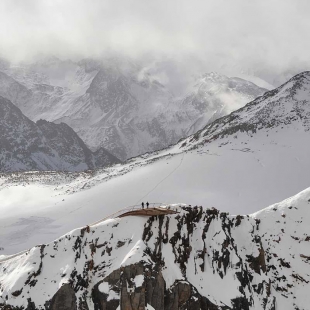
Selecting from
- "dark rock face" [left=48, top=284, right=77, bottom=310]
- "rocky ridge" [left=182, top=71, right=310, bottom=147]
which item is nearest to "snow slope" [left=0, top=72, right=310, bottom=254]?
"rocky ridge" [left=182, top=71, right=310, bottom=147]

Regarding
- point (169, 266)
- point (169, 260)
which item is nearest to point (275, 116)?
point (169, 260)

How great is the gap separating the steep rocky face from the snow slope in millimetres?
15266

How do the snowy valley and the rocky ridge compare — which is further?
the rocky ridge

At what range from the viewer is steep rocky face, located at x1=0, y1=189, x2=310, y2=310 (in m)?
21.8

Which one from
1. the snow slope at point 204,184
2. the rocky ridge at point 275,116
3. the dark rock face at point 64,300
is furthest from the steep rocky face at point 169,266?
the rocky ridge at point 275,116

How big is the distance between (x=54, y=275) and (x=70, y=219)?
25.7 metres

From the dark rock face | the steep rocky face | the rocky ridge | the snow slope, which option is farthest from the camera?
the rocky ridge

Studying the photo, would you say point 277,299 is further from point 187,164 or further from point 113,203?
point 187,164

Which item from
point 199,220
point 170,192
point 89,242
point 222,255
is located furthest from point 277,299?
point 170,192

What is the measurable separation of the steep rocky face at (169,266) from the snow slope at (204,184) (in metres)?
15.3

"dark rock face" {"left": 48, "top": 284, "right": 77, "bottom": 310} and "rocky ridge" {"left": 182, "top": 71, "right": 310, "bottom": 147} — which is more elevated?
"rocky ridge" {"left": 182, "top": 71, "right": 310, "bottom": 147}

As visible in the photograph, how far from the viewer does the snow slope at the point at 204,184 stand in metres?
47.4

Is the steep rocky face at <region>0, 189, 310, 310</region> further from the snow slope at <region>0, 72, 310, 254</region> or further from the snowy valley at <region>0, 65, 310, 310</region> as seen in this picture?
the snow slope at <region>0, 72, 310, 254</region>

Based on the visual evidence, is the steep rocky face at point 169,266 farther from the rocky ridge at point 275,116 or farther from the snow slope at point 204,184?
the rocky ridge at point 275,116
